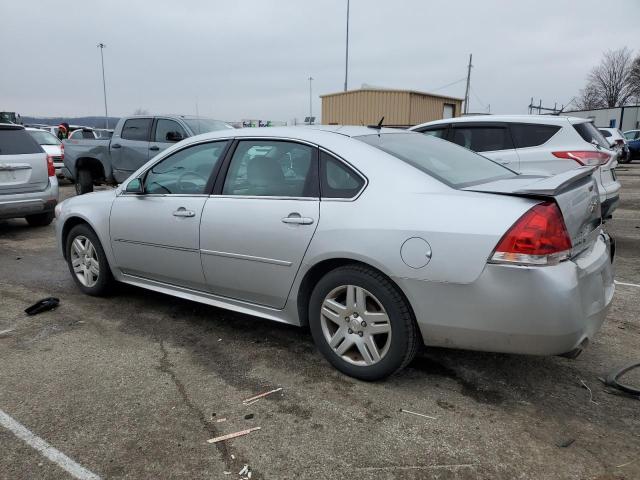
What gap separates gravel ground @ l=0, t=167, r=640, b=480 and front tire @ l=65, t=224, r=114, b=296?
19.9 inches

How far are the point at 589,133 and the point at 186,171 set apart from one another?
525 centimetres

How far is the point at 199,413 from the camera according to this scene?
282 cm

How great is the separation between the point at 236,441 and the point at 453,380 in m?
1.36

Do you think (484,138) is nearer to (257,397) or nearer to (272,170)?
(272,170)

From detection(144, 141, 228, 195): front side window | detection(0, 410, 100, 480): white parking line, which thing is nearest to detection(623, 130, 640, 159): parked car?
detection(144, 141, 228, 195): front side window

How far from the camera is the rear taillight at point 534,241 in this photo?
251 cm

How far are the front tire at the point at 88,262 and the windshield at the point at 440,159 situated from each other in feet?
8.70

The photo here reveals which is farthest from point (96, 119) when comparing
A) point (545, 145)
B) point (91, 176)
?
point (545, 145)

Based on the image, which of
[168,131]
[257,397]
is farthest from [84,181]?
[257,397]

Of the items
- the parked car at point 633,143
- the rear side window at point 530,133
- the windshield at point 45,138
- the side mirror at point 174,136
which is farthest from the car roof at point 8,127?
the parked car at point 633,143

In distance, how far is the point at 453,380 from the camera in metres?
3.18

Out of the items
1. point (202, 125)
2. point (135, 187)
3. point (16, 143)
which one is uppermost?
point (202, 125)

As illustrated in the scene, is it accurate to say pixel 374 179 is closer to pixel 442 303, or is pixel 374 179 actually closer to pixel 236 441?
pixel 442 303

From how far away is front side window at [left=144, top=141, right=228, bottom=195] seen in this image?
12.7 ft
